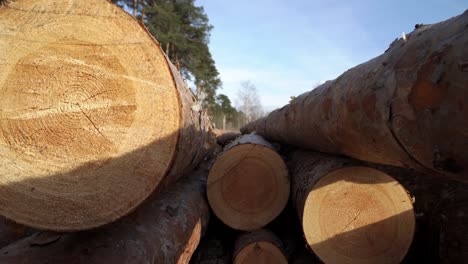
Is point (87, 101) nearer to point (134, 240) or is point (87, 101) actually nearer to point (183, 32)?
point (134, 240)

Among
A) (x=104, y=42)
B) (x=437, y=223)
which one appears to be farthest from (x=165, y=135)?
(x=437, y=223)

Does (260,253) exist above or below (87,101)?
below

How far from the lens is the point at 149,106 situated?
1.47 meters

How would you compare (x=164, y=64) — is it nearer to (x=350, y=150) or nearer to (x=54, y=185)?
(x=54, y=185)

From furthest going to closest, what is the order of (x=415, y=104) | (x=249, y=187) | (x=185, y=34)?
(x=185, y=34) → (x=249, y=187) → (x=415, y=104)

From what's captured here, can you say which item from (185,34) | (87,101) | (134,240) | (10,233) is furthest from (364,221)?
(185,34)

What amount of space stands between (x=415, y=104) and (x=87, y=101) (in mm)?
1422

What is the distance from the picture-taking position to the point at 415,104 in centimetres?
108

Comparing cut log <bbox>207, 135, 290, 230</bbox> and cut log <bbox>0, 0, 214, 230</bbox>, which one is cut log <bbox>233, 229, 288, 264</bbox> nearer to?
cut log <bbox>207, 135, 290, 230</bbox>

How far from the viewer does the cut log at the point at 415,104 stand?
0.95 metres

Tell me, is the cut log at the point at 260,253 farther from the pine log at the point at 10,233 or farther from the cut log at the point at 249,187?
the pine log at the point at 10,233

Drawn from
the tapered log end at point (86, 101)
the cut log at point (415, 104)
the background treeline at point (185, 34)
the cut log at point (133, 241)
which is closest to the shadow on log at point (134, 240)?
the cut log at point (133, 241)

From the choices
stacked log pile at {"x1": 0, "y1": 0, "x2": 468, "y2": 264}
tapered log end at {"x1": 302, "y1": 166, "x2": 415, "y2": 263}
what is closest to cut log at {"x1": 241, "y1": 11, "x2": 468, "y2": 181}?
stacked log pile at {"x1": 0, "y1": 0, "x2": 468, "y2": 264}

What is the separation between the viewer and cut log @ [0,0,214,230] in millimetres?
1399
